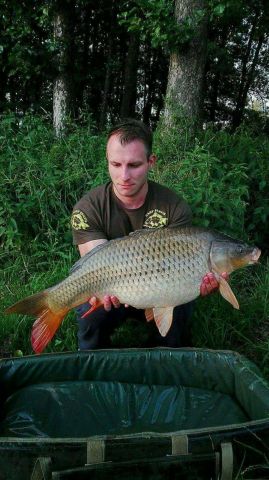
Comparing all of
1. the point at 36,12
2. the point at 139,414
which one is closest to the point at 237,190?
the point at 139,414

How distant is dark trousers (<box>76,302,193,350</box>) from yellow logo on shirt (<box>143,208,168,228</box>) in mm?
360

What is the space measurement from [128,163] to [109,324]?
695mm

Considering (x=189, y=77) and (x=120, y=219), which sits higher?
(x=189, y=77)

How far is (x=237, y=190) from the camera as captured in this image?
3062mm

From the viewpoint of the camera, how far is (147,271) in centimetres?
186

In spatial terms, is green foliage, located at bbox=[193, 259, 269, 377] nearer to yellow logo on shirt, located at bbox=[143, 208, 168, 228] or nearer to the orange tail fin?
yellow logo on shirt, located at bbox=[143, 208, 168, 228]

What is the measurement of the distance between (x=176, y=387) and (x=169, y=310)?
341 millimetres

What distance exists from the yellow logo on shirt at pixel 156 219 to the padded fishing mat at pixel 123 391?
53cm

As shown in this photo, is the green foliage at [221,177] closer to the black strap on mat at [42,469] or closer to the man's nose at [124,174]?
the man's nose at [124,174]

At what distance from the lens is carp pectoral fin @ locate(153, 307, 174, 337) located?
1964 millimetres

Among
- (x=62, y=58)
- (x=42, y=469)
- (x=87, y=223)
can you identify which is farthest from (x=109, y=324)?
(x=62, y=58)

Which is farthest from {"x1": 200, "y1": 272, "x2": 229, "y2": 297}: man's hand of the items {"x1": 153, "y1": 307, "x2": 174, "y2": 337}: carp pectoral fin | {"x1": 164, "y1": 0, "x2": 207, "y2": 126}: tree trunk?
{"x1": 164, "y1": 0, "x2": 207, "y2": 126}: tree trunk

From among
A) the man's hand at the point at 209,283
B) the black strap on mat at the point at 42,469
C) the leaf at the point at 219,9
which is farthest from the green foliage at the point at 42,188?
the black strap on mat at the point at 42,469

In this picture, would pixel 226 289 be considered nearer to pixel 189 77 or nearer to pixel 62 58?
pixel 189 77
